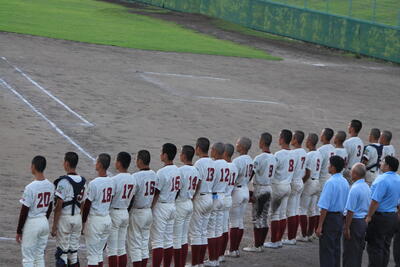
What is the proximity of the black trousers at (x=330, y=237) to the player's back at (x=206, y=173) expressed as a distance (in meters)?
1.83

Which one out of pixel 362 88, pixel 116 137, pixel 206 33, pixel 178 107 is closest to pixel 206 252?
pixel 116 137

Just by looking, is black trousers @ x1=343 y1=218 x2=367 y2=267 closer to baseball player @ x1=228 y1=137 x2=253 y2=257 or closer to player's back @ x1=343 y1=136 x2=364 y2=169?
baseball player @ x1=228 y1=137 x2=253 y2=257

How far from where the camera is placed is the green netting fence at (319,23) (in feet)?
130

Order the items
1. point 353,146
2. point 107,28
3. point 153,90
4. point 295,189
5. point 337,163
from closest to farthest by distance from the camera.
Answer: point 337,163
point 295,189
point 353,146
point 153,90
point 107,28

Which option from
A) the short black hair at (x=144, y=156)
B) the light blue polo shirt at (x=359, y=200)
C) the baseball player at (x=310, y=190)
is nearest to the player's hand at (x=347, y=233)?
the light blue polo shirt at (x=359, y=200)

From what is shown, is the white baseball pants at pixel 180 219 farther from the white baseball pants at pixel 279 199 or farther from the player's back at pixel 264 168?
the white baseball pants at pixel 279 199

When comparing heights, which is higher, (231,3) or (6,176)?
(231,3)

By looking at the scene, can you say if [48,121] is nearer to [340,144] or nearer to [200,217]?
[340,144]

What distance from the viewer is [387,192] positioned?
1302 cm

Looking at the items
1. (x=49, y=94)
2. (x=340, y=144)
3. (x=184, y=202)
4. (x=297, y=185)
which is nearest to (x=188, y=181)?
(x=184, y=202)

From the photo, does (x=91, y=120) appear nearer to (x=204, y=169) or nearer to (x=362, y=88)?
(x=204, y=169)

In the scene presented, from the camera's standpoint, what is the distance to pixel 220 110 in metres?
24.9

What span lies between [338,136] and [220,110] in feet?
32.1

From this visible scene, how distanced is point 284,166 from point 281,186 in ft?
1.14
